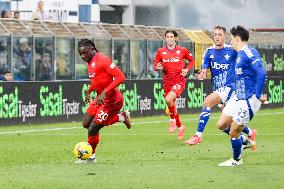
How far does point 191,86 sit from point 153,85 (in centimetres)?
219

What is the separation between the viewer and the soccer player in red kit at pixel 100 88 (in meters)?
18.9

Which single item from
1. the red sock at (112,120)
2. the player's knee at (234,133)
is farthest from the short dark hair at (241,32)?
the red sock at (112,120)

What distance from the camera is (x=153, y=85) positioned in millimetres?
35750

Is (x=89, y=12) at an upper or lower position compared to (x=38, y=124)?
upper

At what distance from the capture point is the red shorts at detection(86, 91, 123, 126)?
752 inches

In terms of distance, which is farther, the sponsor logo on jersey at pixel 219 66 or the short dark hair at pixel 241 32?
the sponsor logo on jersey at pixel 219 66

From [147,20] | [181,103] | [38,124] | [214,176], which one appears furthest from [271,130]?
[147,20]

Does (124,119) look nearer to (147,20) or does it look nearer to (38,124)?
(38,124)

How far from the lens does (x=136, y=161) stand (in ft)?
62.1

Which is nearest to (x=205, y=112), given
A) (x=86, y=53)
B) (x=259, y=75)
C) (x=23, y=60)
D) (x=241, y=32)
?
(x=86, y=53)

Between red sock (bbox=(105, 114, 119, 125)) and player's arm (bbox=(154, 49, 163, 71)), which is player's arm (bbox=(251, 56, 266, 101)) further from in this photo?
player's arm (bbox=(154, 49, 163, 71))

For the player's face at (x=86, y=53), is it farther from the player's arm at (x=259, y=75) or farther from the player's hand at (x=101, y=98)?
the player's arm at (x=259, y=75)

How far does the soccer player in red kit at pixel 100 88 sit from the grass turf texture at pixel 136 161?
582 millimetres

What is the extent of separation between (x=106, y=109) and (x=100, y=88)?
36 centimetres
